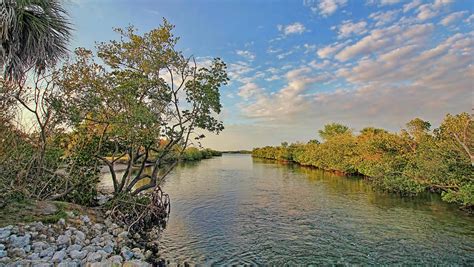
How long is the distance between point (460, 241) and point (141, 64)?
15452mm

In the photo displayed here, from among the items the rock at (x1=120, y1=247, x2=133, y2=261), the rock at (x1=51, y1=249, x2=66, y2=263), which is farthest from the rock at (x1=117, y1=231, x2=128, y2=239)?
the rock at (x1=51, y1=249, x2=66, y2=263)

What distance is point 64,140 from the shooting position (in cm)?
1396

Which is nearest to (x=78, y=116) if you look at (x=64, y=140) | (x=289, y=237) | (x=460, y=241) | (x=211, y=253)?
(x=64, y=140)

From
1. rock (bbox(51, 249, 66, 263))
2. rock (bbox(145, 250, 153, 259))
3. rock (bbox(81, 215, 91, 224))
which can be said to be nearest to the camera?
rock (bbox(51, 249, 66, 263))

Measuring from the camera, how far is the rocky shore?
7691 mm

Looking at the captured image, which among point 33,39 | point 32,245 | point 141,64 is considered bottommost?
point 32,245

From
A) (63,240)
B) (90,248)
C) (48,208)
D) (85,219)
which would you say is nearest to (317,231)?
(90,248)

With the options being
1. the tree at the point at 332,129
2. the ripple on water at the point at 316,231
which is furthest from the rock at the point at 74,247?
the tree at the point at 332,129

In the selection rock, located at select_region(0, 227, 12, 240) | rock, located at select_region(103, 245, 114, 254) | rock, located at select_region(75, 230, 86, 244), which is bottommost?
rock, located at select_region(103, 245, 114, 254)

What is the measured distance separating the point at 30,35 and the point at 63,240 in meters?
5.70

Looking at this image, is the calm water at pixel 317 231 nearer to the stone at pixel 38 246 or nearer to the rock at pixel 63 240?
the rock at pixel 63 240

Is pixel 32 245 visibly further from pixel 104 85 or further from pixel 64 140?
pixel 104 85

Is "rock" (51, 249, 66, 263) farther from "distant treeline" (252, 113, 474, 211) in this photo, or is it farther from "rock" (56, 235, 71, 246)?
"distant treeline" (252, 113, 474, 211)

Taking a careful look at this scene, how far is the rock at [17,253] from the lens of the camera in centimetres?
757
